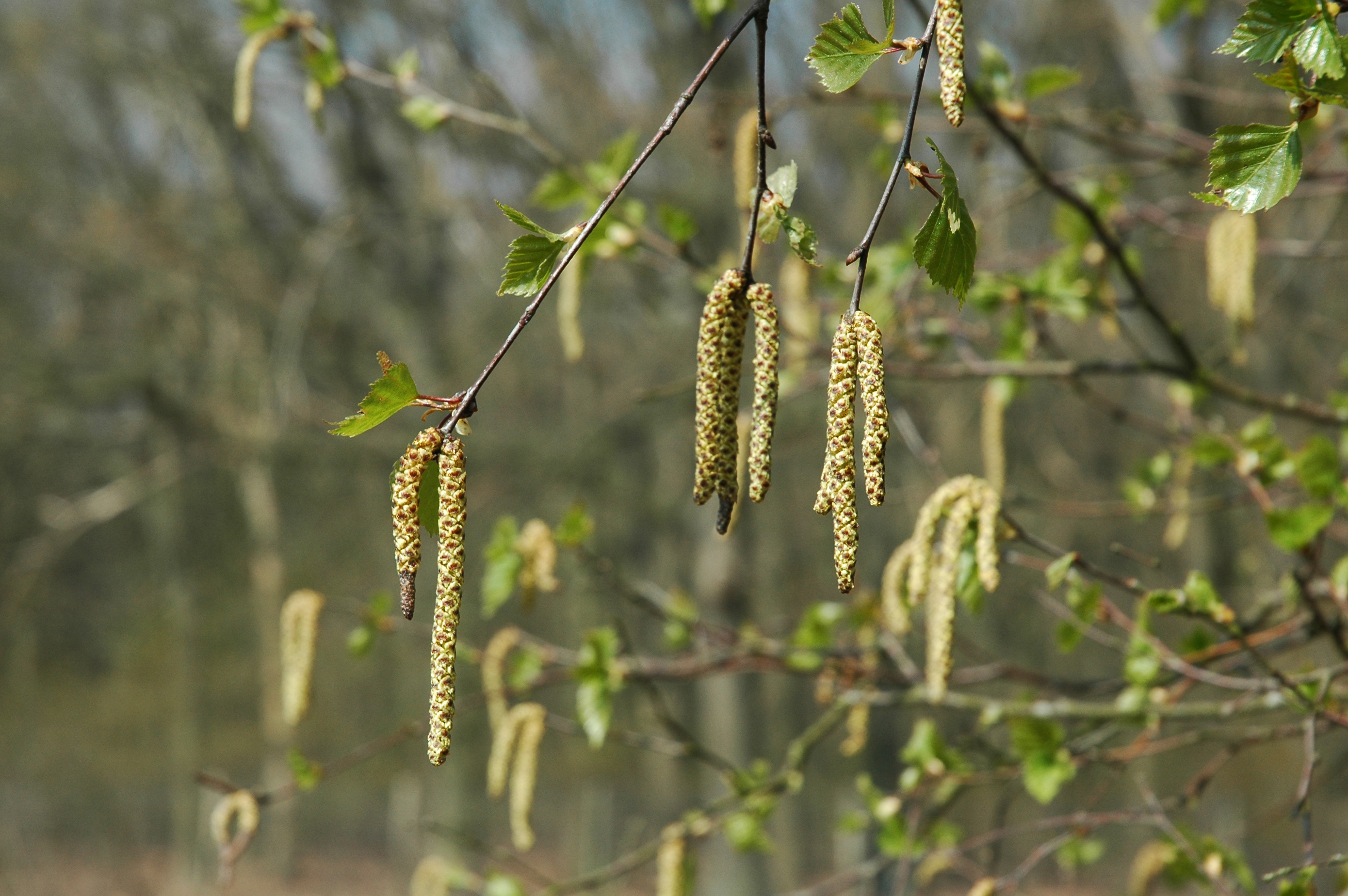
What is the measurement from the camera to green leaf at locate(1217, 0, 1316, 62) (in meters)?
1.06

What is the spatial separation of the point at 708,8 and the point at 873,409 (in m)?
1.47

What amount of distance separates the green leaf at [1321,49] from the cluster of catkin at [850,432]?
51cm

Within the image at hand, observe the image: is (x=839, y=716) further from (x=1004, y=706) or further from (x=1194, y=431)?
(x=1194, y=431)

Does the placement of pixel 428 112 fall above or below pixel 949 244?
above

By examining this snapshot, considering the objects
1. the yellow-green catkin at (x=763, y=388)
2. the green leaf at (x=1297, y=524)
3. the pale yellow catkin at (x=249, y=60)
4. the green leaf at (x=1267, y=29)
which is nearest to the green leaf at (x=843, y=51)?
the yellow-green catkin at (x=763, y=388)

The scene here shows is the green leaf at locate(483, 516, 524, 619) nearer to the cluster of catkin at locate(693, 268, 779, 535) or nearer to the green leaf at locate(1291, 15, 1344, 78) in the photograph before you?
the cluster of catkin at locate(693, 268, 779, 535)

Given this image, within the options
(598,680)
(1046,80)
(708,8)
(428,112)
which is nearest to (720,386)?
(708,8)

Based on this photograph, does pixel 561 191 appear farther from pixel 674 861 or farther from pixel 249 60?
pixel 674 861

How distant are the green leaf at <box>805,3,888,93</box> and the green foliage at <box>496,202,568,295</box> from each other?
302 mm

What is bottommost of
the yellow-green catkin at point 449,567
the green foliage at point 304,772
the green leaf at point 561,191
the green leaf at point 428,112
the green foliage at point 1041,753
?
the green foliage at point 1041,753

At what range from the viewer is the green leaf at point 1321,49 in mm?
1040

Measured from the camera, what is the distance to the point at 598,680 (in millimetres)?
2635

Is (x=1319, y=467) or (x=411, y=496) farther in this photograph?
(x=1319, y=467)

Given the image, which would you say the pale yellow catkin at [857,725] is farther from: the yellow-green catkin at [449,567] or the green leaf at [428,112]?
the yellow-green catkin at [449,567]
